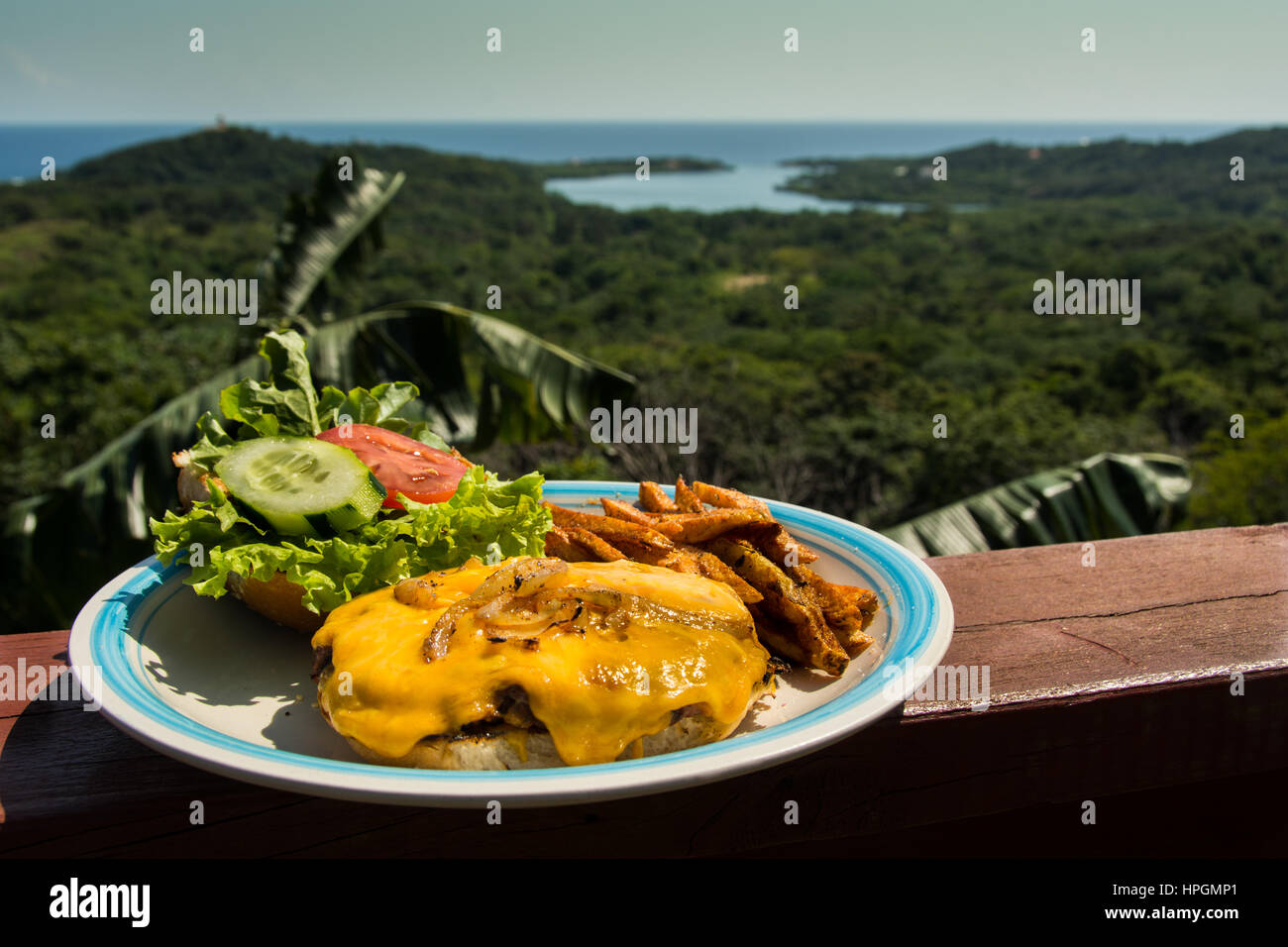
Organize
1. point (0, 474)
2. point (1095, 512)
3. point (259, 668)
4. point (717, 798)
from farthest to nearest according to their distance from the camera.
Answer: point (0, 474) < point (1095, 512) < point (259, 668) < point (717, 798)

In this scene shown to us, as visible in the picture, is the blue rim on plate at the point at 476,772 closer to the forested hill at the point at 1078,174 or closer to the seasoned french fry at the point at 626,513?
the seasoned french fry at the point at 626,513

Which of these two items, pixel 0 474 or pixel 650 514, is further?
pixel 0 474

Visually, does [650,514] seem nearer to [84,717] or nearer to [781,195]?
[84,717]

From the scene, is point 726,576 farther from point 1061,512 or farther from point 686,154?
point 686,154

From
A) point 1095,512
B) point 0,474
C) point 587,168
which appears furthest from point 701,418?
point 587,168

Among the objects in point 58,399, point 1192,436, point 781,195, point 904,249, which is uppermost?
point 781,195

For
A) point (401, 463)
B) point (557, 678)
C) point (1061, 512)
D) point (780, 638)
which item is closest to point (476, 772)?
point (557, 678)

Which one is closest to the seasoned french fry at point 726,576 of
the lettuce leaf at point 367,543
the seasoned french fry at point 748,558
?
the seasoned french fry at point 748,558
